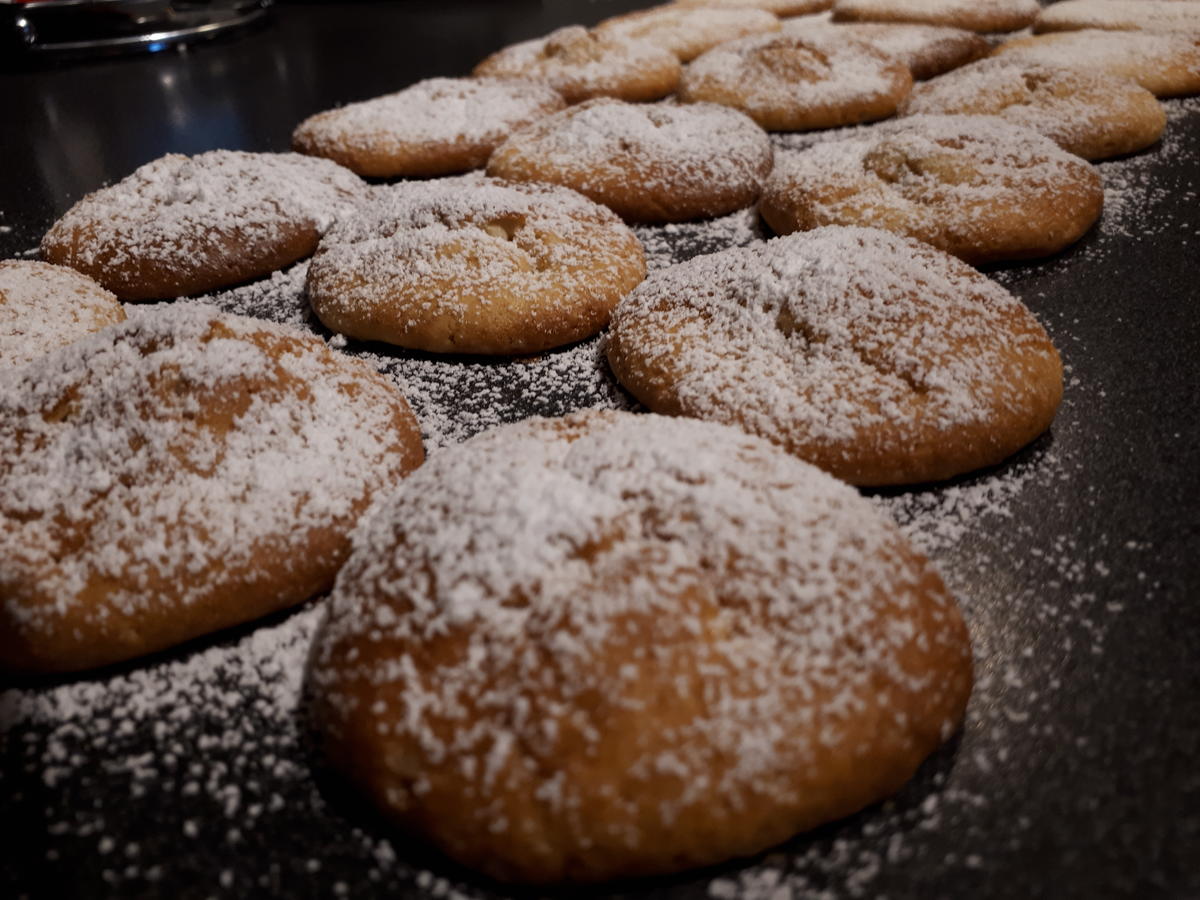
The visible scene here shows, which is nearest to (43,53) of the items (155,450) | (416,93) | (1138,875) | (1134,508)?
(416,93)

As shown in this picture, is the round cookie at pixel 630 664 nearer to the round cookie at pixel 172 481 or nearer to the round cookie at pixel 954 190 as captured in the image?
the round cookie at pixel 172 481

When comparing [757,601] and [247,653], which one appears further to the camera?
[247,653]

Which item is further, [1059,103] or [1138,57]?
[1138,57]

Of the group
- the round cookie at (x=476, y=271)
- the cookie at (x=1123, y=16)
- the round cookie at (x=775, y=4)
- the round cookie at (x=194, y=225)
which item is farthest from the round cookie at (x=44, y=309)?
the cookie at (x=1123, y=16)

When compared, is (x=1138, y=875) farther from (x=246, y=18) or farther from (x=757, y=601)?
(x=246, y=18)

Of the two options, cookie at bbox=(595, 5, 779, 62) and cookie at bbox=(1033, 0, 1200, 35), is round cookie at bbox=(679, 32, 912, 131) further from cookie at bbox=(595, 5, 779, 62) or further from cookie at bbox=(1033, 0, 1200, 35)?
cookie at bbox=(1033, 0, 1200, 35)

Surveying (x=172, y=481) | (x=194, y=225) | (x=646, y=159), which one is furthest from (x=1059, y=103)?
(x=172, y=481)

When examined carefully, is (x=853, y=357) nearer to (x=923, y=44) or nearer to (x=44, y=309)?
(x=44, y=309)
